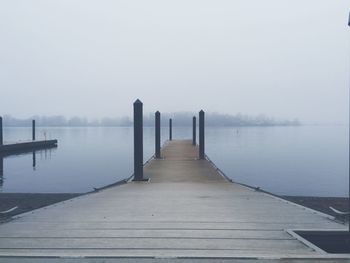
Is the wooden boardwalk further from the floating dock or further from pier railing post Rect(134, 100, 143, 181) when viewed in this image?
the floating dock

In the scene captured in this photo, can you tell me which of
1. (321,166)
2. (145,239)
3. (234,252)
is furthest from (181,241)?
(321,166)

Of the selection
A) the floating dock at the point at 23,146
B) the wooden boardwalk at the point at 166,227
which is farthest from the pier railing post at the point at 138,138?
the floating dock at the point at 23,146

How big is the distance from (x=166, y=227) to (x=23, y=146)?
149 feet

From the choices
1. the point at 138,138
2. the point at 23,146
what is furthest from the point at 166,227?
the point at 23,146

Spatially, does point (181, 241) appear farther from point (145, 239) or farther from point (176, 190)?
point (176, 190)

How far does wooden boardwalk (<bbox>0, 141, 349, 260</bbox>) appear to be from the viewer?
4.40 m

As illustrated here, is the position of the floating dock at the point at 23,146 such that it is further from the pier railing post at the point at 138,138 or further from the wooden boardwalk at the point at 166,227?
the wooden boardwalk at the point at 166,227

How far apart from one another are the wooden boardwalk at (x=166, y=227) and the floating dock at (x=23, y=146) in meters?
37.2

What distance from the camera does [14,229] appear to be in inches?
222

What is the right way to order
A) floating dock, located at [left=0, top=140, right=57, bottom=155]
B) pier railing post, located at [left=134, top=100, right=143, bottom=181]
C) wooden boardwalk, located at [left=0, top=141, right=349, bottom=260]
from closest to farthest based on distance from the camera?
wooden boardwalk, located at [left=0, top=141, right=349, bottom=260] → pier railing post, located at [left=134, top=100, right=143, bottom=181] → floating dock, located at [left=0, top=140, right=57, bottom=155]

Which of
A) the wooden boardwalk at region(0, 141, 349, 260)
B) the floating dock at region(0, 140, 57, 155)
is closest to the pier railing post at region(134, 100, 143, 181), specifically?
the wooden boardwalk at region(0, 141, 349, 260)

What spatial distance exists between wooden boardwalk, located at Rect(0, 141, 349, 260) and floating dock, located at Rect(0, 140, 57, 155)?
1463 inches

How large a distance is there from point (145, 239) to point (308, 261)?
80.3 inches

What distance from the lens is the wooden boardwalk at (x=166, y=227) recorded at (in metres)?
4.40
